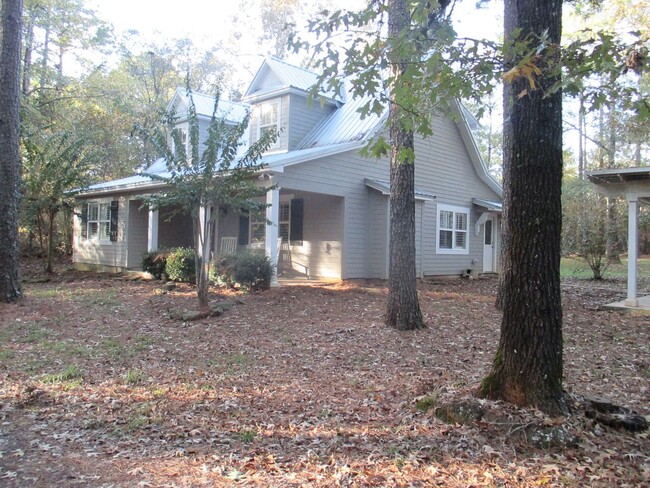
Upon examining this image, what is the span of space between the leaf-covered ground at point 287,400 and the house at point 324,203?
457 centimetres

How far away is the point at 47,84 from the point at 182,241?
10.8 metres

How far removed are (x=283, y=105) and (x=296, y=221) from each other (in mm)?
3606

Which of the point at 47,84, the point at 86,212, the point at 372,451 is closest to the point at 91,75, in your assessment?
the point at 47,84

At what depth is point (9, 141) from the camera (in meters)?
9.78

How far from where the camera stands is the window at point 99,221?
1777cm

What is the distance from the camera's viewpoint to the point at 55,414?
175 inches

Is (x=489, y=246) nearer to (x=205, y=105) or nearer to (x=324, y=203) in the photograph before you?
(x=324, y=203)

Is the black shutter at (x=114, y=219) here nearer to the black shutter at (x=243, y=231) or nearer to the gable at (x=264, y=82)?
the black shutter at (x=243, y=231)

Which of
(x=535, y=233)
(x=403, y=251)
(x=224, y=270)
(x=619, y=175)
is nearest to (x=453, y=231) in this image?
(x=619, y=175)

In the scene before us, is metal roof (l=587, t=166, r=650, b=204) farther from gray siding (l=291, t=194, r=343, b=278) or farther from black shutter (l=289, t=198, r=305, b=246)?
black shutter (l=289, t=198, r=305, b=246)

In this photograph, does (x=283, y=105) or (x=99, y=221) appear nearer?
(x=283, y=105)

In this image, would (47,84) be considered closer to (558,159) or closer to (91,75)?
(91,75)

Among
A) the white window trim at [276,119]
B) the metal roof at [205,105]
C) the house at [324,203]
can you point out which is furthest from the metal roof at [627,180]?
the metal roof at [205,105]

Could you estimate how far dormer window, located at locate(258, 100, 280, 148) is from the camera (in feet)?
49.7
